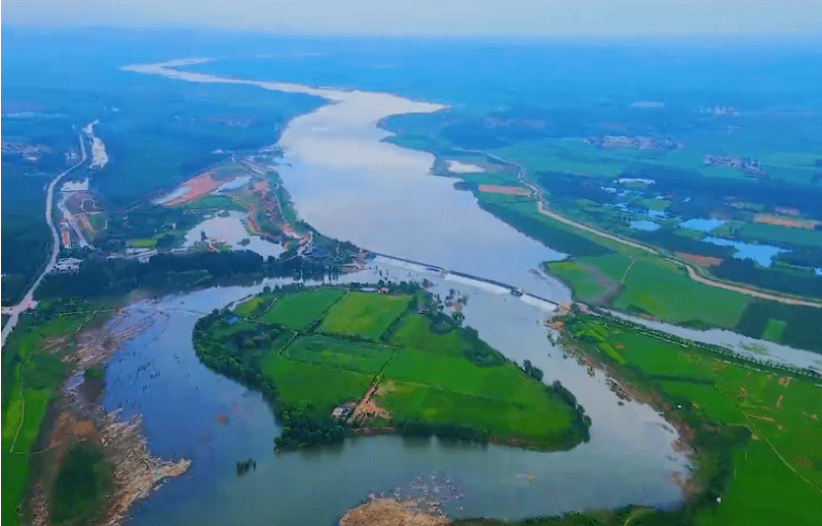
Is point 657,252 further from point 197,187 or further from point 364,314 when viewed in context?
point 197,187

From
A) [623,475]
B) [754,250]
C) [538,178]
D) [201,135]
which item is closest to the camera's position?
[623,475]

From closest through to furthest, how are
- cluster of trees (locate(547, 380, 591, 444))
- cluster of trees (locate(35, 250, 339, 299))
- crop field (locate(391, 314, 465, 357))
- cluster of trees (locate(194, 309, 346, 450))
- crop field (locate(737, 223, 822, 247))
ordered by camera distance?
cluster of trees (locate(194, 309, 346, 450)) < cluster of trees (locate(547, 380, 591, 444)) < crop field (locate(391, 314, 465, 357)) < cluster of trees (locate(35, 250, 339, 299)) < crop field (locate(737, 223, 822, 247))

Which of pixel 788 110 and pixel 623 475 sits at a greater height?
pixel 788 110

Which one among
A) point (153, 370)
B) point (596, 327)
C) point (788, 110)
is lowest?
point (153, 370)

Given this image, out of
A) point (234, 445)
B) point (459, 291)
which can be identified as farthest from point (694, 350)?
point (234, 445)

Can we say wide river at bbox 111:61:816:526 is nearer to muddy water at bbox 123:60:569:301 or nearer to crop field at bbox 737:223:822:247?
muddy water at bbox 123:60:569:301

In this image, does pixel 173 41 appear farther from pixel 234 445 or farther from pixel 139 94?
pixel 234 445

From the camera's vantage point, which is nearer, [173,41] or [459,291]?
[459,291]

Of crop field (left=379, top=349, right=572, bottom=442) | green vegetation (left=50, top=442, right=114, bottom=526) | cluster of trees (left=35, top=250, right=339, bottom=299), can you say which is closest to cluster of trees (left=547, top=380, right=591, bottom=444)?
crop field (left=379, top=349, right=572, bottom=442)
